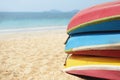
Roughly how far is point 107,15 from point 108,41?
9.1 inches

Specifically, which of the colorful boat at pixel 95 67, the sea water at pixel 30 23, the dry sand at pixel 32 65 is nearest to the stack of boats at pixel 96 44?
the colorful boat at pixel 95 67

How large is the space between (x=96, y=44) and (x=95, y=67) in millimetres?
202

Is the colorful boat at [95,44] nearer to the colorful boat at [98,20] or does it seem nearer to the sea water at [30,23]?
the colorful boat at [98,20]

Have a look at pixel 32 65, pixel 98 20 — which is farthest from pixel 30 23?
pixel 98 20

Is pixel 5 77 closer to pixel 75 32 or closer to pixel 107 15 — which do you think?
pixel 75 32

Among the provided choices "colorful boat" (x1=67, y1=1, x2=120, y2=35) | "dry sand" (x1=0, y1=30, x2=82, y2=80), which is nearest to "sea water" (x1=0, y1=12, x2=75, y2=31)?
"dry sand" (x1=0, y1=30, x2=82, y2=80)

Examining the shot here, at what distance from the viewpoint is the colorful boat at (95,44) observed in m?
2.24

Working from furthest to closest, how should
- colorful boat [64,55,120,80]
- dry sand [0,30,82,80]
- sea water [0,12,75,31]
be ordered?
sea water [0,12,75,31] → dry sand [0,30,82,80] → colorful boat [64,55,120,80]

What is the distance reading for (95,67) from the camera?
7.63 feet

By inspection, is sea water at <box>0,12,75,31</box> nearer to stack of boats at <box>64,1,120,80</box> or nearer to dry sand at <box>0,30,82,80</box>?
dry sand at <box>0,30,82,80</box>

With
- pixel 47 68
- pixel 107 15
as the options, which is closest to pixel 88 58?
pixel 107 15

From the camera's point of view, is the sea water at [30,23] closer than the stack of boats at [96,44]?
No

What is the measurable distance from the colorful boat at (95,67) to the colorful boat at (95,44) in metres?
0.05

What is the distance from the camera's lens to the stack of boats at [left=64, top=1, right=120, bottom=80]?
7.35 ft
